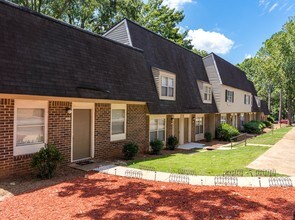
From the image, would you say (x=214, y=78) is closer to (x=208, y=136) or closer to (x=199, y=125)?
(x=199, y=125)

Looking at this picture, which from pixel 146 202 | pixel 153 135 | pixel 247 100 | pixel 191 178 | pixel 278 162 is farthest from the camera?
pixel 247 100

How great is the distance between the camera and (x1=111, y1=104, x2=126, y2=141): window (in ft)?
42.8

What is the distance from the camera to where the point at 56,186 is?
7707 mm

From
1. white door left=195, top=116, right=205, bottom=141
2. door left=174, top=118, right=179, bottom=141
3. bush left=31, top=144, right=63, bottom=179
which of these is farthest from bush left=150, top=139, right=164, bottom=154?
white door left=195, top=116, right=205, bottom=141

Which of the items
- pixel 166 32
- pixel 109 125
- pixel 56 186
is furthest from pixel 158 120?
pixel 166 32

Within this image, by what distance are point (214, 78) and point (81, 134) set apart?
18.3 meters

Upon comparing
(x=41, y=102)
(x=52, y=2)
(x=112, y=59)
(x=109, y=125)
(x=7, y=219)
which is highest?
(x=52, y=2)

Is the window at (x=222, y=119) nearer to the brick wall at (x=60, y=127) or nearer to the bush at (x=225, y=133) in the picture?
the bush at (x=225, y=133)

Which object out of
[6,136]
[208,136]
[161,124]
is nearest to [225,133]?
[208,136]

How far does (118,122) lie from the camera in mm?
13359

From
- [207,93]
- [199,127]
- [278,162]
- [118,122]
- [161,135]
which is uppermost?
[207,93]

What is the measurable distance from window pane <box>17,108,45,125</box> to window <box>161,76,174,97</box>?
9055 mm

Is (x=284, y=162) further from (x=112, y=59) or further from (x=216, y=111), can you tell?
(x=216, y=111)

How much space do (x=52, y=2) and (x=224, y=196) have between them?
27.3m
